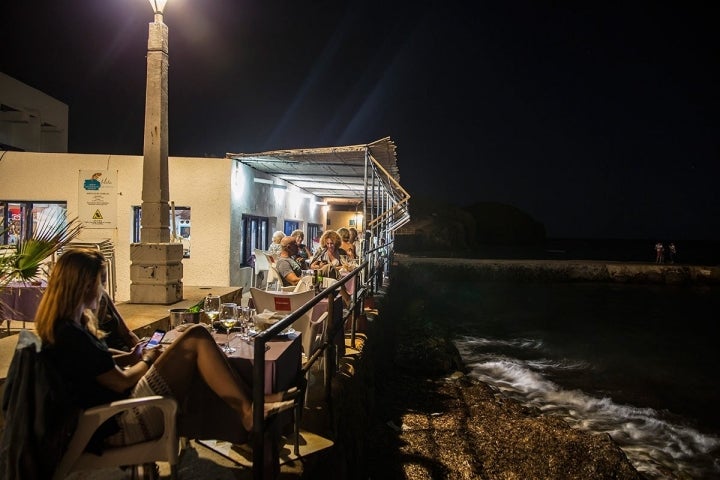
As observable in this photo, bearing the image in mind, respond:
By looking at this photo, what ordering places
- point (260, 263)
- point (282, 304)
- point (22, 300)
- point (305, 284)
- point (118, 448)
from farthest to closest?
point (260, 263)
point (305, 284)
point (22, 300)
point (282, 304)
point (118, 448)

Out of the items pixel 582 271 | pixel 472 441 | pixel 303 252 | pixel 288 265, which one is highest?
pixel 303 252

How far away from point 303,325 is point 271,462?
2464 mm

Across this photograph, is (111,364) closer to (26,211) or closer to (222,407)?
(222,407)

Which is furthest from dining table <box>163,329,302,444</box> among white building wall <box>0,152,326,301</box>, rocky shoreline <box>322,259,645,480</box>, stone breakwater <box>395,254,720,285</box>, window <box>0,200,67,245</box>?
stone breakwater <box>395,254,720,285</box>

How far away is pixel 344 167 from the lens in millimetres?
10898

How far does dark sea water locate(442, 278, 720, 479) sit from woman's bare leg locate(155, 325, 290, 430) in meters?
6.51

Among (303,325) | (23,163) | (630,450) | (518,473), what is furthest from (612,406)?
(23,163)

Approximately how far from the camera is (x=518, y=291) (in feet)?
101

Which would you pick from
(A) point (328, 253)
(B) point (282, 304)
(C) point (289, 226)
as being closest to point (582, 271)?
(C) point (289, 226)

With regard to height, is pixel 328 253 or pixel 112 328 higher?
pixel 328 253

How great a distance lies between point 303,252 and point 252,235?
145cm

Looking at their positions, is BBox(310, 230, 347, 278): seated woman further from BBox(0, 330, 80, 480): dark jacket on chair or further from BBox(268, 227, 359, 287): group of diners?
BBox(0, 330, 80, 480): dark jacket on chair

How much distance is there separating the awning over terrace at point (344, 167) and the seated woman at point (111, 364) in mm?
6051

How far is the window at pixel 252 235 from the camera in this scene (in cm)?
1123
